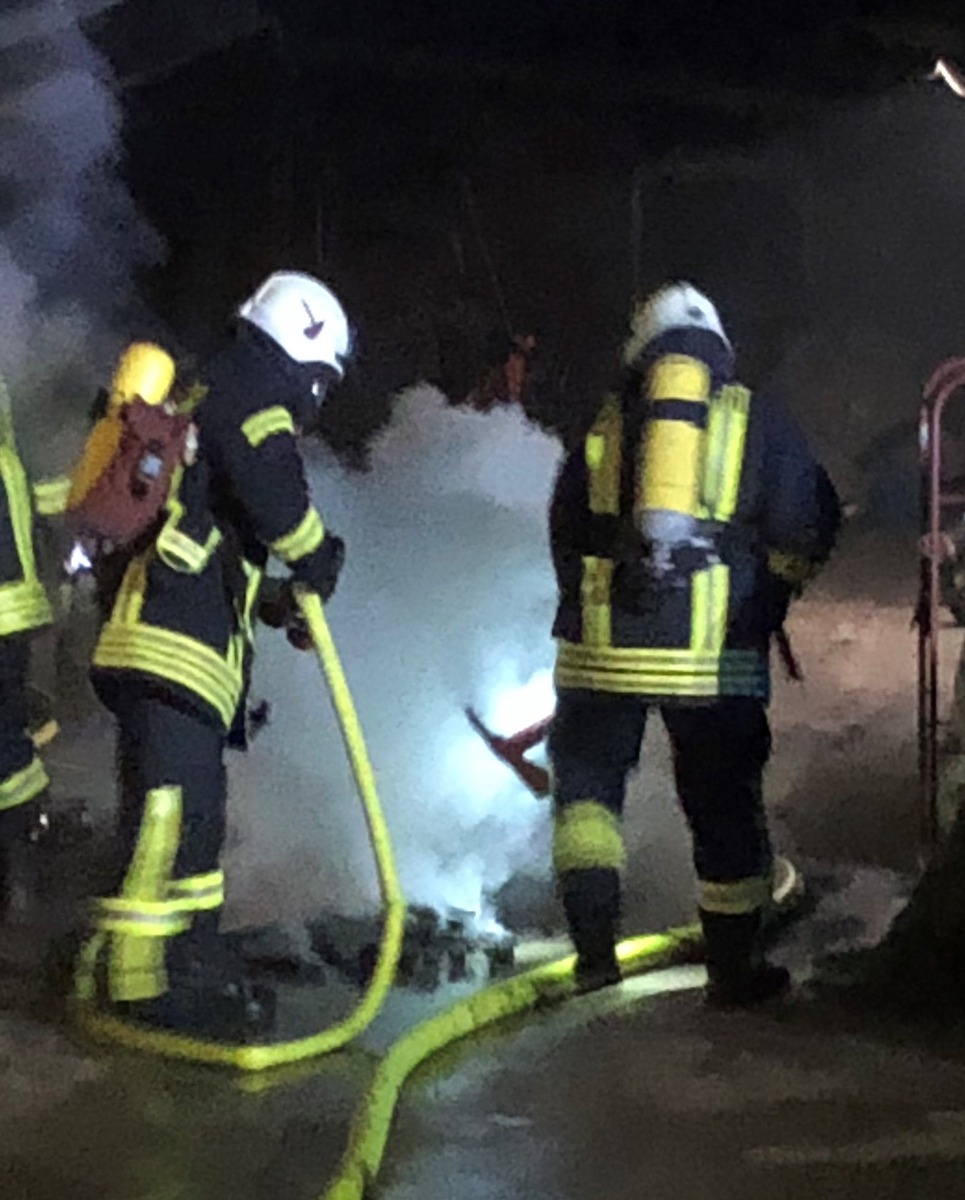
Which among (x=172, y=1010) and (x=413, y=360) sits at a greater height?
(x=413, y=360)

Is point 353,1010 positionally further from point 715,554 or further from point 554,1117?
point 715,554

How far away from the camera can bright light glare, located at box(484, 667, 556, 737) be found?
2195mm

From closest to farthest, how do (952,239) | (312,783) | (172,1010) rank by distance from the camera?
(172,1010) → (952,239) → (312,783)

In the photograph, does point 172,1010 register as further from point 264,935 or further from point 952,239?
point 952,239

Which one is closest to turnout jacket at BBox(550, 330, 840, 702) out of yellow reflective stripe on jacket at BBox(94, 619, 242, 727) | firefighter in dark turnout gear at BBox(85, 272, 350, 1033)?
firefighter in dark turnout gear at BBox(85, 272, 350, 1033)

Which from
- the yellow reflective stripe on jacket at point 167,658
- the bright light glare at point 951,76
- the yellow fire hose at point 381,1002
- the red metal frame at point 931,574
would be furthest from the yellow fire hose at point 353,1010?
the bright light glare at point 951,76

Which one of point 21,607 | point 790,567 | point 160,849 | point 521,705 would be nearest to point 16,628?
point 21,607

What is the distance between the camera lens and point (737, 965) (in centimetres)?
203

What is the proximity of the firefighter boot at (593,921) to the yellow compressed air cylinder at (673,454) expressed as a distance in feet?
1.42

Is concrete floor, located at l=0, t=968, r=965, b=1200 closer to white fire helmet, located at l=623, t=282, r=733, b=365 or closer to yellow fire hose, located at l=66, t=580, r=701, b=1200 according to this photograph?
yellow fire hose, located at l=66, t=580, r=701, b=1200


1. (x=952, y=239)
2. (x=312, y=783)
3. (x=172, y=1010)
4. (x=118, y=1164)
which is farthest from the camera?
(x=312, y=783)

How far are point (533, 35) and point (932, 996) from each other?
1322mm

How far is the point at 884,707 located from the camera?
83.8 inches

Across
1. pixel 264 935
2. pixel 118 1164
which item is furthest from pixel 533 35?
pixel 118 1164
